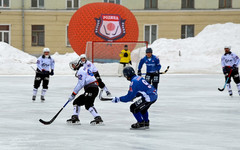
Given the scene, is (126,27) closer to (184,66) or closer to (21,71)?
(184,66)

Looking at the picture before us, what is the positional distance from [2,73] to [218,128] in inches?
737

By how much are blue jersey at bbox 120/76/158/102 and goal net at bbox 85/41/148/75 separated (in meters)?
16.1

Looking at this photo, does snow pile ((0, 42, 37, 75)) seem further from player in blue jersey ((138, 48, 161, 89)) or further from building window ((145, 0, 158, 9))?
player in blue jersey ((138, 48, 161, 89))

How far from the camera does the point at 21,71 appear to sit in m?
27.1

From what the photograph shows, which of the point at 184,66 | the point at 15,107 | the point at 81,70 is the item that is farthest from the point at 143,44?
the point at 81,70

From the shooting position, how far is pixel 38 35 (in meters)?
37.9

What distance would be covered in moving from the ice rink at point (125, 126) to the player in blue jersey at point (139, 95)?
0.26m

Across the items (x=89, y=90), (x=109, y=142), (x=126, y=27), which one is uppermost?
(x=126, y=27)

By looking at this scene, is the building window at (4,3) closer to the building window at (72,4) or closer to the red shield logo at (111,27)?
the building window at (72,4)

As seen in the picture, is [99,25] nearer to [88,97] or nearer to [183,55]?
[183,55]

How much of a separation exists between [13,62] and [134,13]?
11.5 metres

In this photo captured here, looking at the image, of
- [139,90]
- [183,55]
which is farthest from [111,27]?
[139,90]

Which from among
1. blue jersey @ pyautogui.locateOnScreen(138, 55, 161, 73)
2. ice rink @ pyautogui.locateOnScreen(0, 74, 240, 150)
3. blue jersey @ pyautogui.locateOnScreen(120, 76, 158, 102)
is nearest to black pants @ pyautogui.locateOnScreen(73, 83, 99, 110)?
ice rink @ pyautogui.locateOnScreen(0, 74, 240, 150)

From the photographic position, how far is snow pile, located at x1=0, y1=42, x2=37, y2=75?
27.1 m
